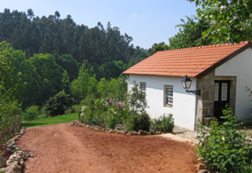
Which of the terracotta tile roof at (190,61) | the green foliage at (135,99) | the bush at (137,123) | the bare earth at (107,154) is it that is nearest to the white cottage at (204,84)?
the terracotta tile roof at (190,61)

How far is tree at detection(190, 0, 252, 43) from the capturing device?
300 inches

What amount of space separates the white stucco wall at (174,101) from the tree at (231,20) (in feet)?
23.9

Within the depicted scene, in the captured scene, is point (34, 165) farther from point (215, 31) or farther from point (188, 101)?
point (188, 101)

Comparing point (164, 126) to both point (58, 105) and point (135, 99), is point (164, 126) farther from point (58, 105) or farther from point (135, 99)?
point (58, 105)

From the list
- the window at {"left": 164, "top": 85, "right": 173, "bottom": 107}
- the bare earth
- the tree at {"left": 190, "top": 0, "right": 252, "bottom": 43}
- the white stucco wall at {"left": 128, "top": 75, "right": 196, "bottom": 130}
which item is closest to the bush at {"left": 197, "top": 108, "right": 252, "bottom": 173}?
the bare earth

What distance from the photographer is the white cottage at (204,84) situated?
15508 millimetres

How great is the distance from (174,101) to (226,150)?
29.4ft

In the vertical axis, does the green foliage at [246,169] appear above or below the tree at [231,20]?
below

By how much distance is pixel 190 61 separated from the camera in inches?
698

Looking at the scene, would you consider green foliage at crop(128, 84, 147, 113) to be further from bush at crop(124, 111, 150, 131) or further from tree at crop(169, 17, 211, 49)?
tree at crop(169, 17, 211, 49)

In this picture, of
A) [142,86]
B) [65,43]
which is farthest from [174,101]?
[65,43]

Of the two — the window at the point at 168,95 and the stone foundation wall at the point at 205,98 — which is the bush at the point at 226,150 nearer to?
the stone foundation wall at the point at 205,98

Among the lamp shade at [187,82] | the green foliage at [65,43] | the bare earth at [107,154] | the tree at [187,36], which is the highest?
the green foliage at [65,43]

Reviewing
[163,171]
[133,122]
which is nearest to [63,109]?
[133,122]
